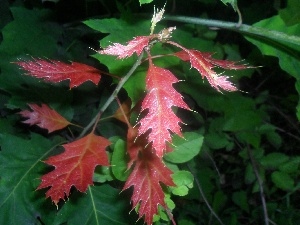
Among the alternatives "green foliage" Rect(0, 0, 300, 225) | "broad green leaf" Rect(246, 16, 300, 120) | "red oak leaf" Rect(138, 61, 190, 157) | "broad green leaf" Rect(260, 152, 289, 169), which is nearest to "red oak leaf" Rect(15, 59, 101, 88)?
"green foliage" Rect(0, 0, 300, 225)

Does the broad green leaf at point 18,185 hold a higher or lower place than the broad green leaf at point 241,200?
higher

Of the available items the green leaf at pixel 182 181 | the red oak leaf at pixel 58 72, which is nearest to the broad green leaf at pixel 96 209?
the green leaf at pixel 182 181

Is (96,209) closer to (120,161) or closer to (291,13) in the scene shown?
(120,161)

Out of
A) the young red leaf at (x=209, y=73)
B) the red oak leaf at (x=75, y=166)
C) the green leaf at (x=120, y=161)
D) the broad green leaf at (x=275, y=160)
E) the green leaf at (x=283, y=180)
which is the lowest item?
the green leaf at (x=283, y=180)

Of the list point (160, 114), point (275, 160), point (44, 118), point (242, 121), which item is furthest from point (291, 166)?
point (160, 114)

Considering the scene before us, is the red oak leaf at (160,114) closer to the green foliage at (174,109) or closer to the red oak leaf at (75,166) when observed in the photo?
the green foliage at (174,109)

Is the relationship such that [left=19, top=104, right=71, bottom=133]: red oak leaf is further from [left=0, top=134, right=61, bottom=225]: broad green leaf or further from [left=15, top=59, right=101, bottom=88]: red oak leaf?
[left=15, top=59, right=101, bottom=88]: red oak leaf

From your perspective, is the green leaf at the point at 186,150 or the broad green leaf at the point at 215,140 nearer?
the green leaf at the point at 186,150
